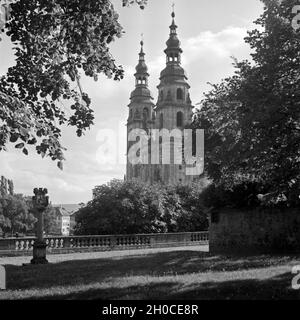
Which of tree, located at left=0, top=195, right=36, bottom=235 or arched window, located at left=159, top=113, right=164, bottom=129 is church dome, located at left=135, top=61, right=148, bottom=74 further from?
tree, located at left=0, top=195, right=36, bottom=235

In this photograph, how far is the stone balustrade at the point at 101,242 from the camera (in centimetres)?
2442

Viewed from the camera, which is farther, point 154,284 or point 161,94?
point 161,94

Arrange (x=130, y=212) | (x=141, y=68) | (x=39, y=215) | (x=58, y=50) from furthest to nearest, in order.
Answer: (x=141, y=68) < (x=130, y=212) < (x=39, y=215) < (x=58, y=50)

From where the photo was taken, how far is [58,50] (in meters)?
9.34

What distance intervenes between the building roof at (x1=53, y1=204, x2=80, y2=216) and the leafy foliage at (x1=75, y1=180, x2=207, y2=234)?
395 ft

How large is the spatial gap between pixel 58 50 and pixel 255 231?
16230 mm

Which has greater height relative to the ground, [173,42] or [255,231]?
[173,42]

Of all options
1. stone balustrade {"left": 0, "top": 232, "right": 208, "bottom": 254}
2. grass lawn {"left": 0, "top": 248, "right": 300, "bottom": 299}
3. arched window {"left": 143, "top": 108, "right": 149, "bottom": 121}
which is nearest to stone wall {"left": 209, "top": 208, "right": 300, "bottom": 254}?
stone balustrade {"left": 0, "top": 232, "right": 208, "bottom": 254}

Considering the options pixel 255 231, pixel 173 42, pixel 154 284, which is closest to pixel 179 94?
pixel 173 42

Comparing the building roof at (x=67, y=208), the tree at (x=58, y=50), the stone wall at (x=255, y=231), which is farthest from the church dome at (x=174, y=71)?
the building roof at (x=67, y=208)

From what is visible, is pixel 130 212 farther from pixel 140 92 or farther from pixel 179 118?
pixel 140 92

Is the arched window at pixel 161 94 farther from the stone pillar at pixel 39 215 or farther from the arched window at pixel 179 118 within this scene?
the stone pillar at pixel 39 215

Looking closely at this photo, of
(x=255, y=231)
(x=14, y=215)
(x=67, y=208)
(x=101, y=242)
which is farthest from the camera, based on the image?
(x=67, y=208)
